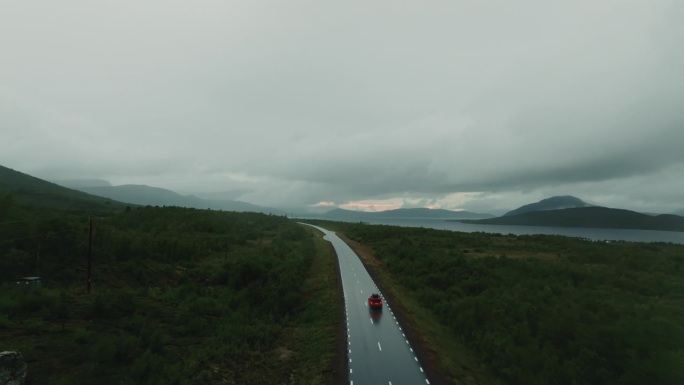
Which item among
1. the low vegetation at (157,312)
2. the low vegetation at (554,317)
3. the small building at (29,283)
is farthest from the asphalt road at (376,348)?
the small building at (29,283)

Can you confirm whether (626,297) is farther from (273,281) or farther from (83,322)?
(83,322)

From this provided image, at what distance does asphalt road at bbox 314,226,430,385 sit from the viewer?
21031 millimetres

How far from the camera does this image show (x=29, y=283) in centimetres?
3089

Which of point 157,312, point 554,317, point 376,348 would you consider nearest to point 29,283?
point 157,312

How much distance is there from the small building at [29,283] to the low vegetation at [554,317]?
112 feet

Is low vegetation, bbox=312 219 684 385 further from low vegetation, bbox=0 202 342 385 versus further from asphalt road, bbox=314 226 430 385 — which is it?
low vegetation, bbox=0 202 342 385

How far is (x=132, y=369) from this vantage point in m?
19.6

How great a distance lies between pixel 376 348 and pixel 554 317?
47.3 feet

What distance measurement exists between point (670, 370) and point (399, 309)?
20.5 m

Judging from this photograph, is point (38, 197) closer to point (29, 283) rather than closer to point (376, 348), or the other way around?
point (29, 283)

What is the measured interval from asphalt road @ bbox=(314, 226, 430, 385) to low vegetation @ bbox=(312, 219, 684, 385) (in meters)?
2.70

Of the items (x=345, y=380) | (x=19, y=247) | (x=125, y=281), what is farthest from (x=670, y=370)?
(x=19, y=247)

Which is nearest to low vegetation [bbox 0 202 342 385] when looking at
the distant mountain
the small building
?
the small building

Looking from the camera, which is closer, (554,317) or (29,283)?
(554,317)
